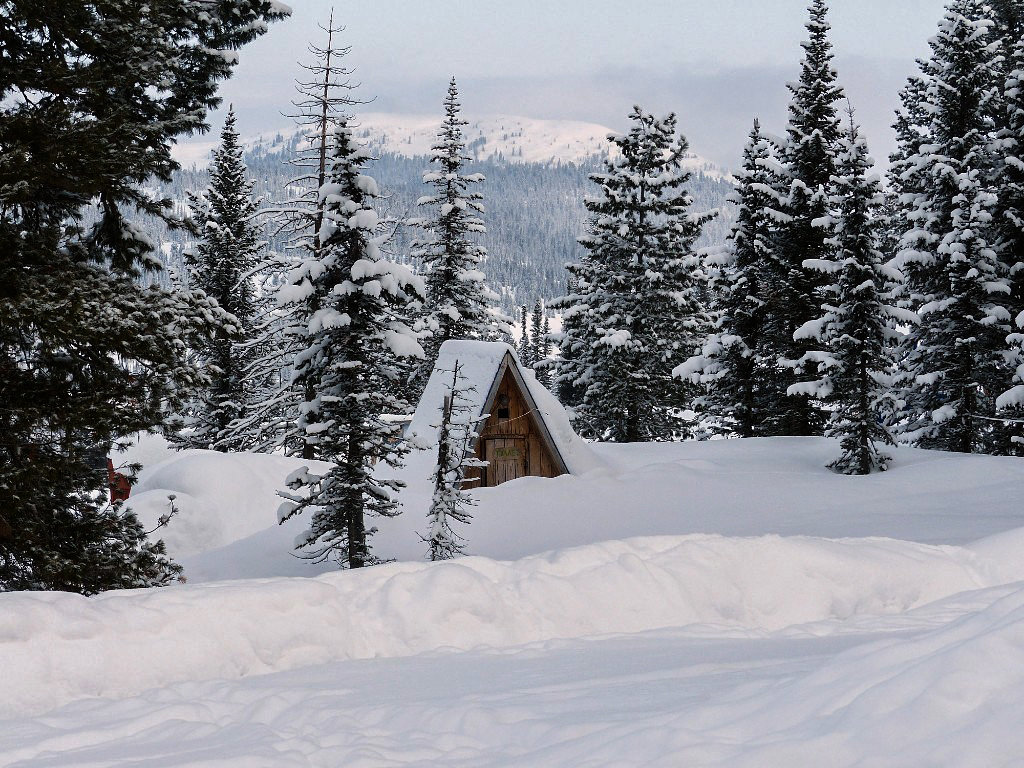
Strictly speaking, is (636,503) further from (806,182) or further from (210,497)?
(806,182)

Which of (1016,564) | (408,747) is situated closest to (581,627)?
(408,747)

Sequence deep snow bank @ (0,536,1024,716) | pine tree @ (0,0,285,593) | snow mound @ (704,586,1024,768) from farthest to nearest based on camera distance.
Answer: pine tree @ (0,0,285,593) < deep snow bank @ (0,536,1024,716) < snow mound @ (704,586,1024,768)

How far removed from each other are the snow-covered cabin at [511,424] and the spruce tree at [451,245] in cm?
1094

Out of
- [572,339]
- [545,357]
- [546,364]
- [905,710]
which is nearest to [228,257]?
[572,339]

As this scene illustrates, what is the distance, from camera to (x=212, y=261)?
1331 inches

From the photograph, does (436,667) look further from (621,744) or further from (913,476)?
(913,476)

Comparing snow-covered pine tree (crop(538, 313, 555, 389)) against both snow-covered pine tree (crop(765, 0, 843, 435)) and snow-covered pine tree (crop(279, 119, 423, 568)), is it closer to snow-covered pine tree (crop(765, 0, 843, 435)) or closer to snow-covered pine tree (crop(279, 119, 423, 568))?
snow-covered pine tree (crop(765, 0, 843, 435))

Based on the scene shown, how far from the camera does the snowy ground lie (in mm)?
3215

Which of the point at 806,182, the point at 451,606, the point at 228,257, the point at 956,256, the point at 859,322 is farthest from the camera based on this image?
the point at 228,257

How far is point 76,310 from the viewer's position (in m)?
8.43

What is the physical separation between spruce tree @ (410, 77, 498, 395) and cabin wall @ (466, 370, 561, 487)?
1142cm

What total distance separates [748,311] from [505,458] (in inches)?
471

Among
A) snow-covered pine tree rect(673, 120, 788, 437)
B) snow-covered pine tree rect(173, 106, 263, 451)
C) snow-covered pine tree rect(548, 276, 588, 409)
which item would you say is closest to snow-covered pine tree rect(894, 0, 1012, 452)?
snow-covered pine tree rect(673, 120, 788, 437)

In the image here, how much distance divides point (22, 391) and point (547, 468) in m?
16.5
